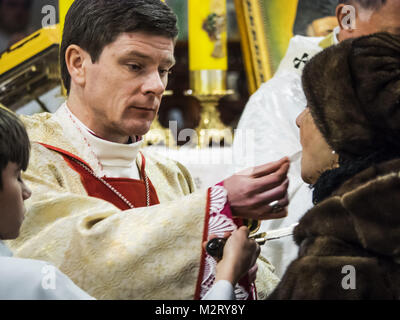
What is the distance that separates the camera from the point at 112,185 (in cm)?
187

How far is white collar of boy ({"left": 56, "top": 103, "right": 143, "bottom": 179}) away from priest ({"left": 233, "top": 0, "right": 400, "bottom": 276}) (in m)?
0.82

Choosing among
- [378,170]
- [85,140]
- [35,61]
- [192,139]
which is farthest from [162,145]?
[378,170]

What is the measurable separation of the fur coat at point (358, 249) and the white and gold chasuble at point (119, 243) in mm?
259

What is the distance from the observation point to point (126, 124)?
181cm

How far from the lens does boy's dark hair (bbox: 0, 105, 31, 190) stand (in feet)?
4.04

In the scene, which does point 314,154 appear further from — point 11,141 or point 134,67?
point 11,141

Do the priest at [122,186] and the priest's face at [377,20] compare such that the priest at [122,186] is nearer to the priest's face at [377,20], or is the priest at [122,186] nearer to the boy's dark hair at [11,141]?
the boy's dark hair at [11,141]

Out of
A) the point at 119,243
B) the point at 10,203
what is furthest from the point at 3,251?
the point at 119,243

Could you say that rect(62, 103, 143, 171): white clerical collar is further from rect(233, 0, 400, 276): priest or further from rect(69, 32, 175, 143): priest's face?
rect(233, 0, 400, 276): priest

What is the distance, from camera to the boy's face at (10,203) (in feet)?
4.05

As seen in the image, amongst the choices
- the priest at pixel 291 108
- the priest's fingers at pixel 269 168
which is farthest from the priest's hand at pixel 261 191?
the priest at pixel 291 108

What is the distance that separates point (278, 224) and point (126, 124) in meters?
1.17

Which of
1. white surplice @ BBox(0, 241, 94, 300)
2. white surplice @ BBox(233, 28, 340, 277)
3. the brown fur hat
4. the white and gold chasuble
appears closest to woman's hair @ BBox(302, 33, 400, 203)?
the brown fur hat

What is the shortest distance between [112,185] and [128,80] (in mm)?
312
